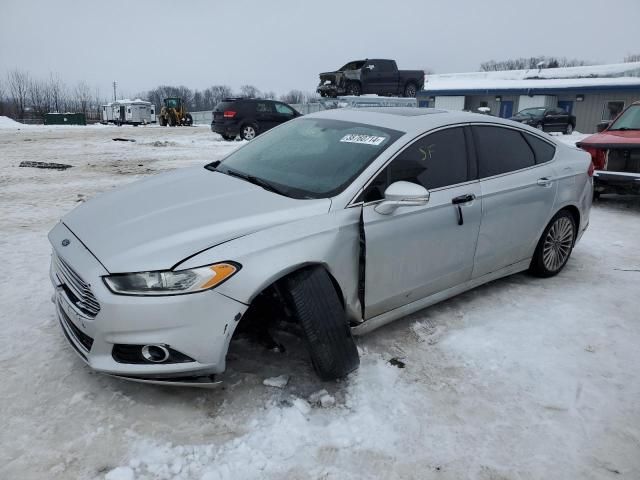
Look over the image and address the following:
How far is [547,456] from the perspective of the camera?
93.8 inches

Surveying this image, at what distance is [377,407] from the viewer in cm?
269

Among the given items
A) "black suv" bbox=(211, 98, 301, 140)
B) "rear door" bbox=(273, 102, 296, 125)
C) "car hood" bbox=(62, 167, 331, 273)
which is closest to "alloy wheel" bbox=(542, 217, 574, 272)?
"car hood" bbox=(62, 167, 331, 273)

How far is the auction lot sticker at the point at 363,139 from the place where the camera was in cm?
330

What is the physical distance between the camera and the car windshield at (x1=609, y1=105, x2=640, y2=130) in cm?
794

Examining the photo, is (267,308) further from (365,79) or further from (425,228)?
(365,79)

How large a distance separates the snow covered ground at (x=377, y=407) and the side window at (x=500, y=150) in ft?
3.79

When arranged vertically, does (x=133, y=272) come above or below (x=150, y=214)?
below

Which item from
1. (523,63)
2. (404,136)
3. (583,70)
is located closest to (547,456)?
(404,136)

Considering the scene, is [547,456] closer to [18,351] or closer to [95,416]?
[95,416]

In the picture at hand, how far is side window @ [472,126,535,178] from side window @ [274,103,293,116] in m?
15.1

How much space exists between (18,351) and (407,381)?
2.52 metres

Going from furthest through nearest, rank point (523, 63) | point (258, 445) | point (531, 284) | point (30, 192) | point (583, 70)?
point (523, 63) < point (583, 70) < point (30, 192) < point (531, 284) < point (258, 445)

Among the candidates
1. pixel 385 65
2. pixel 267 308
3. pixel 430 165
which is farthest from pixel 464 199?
pixel 385 65

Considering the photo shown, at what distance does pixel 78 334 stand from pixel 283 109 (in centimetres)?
1682
